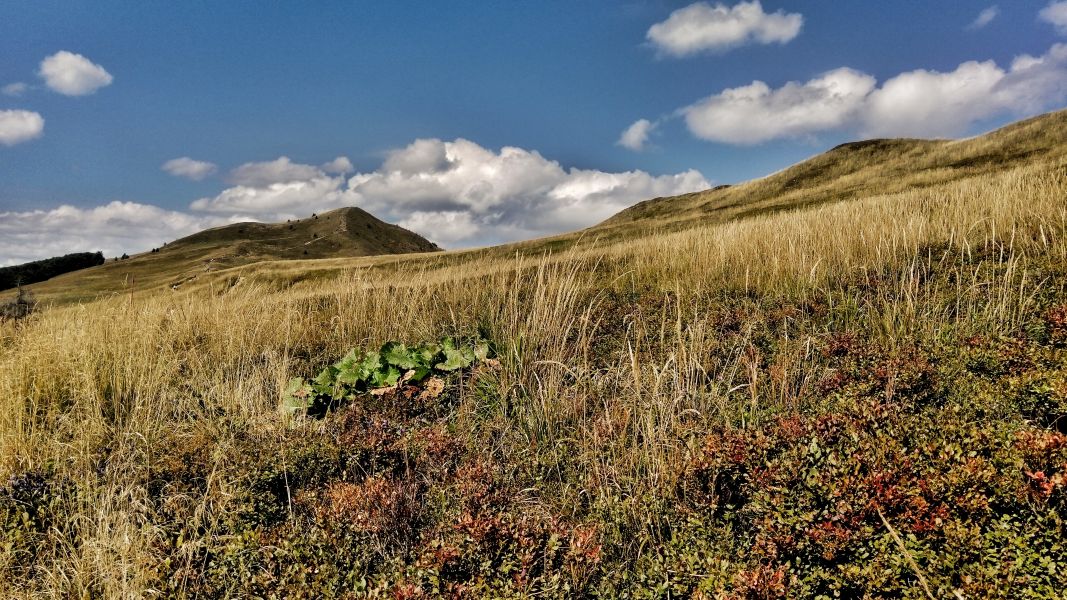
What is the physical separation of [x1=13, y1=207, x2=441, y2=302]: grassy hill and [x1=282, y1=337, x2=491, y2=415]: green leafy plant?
299 feet

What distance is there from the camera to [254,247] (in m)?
108

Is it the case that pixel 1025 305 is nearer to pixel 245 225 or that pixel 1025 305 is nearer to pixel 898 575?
pixel 898 575

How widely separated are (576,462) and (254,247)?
397 feet

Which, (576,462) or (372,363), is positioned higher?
(372,363)

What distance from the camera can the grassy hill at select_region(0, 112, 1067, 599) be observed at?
74.2 inches

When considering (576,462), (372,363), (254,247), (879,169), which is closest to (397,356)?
(372,363)

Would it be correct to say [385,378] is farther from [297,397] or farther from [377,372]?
[297,397]

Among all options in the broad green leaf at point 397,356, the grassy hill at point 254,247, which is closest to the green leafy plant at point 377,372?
the broad green leaf at point 397,356

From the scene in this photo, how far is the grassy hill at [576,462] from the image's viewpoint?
188 centimetres

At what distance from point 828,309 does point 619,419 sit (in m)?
3.42

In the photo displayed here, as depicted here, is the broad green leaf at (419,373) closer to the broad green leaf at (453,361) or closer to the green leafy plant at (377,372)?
the green leafy plant at (377,372)

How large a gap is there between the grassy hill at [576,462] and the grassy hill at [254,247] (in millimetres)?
91415

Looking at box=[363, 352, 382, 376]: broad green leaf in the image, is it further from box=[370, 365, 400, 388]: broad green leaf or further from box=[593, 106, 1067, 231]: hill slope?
box=[593, 106, 1067, 231]: hill slope

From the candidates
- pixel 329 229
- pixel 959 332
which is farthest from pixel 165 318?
pixel 329 229
